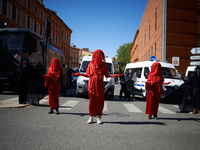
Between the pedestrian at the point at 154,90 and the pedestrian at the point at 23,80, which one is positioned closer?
the pedestrian at the point at 154,90

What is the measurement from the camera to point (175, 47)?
90.2ft

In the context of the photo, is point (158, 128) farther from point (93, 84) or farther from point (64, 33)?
point (64, 33)

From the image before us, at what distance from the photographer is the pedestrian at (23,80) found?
8.93 meters

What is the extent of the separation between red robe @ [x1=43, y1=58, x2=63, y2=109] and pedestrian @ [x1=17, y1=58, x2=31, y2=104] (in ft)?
7.07

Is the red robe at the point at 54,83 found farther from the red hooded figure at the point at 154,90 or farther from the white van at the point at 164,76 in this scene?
the white van at the point at 164,76

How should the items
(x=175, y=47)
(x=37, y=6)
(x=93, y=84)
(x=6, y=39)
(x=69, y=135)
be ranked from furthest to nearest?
(x=37, y=6) → (x=175, y=47) → (x=6, y=39) → (x=93, y=84) → (x=69, y=135)

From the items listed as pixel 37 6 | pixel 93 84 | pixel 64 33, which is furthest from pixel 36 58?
pixel 64 33

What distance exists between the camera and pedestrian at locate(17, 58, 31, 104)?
8.93 m

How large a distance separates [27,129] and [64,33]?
6085 centimetres

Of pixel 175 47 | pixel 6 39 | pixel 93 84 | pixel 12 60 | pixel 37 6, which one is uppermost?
pixel 37 6

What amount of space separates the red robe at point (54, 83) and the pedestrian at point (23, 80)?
216 cm

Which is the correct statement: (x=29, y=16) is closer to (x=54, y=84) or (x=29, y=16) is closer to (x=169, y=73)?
(x=169, y=73)

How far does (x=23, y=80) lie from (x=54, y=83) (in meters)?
2.40

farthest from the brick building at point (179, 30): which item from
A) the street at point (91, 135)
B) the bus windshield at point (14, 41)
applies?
the street at point (91, 135)
